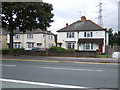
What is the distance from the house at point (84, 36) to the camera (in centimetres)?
3342

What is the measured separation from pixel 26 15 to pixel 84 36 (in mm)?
18592

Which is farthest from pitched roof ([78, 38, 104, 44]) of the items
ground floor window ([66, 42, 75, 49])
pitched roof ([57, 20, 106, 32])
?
pitched roof ([57, 20, 106, 32])

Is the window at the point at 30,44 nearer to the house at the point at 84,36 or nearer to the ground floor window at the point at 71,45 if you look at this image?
the house at the point at 84,36

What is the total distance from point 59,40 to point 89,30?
25.2 ft

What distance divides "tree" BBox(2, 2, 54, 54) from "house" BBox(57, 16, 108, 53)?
46.9 ft

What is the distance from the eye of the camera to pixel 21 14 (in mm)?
19172

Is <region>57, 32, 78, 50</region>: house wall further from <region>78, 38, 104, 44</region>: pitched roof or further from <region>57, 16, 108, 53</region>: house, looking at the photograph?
<region>78, 38, 104, 44</region>: pitched roof

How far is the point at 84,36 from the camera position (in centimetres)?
3528

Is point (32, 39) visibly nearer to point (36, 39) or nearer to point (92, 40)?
point (36, 39)

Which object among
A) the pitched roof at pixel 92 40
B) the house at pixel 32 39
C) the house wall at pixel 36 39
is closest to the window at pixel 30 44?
the house at pixel 32 39

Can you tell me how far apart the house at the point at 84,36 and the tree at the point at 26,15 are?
46.9 ft

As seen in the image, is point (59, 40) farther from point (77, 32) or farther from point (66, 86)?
point (66, 86)

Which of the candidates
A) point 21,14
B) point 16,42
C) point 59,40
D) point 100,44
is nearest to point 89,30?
point 100,44

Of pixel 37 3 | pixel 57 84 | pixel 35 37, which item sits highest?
pixel 37 3
